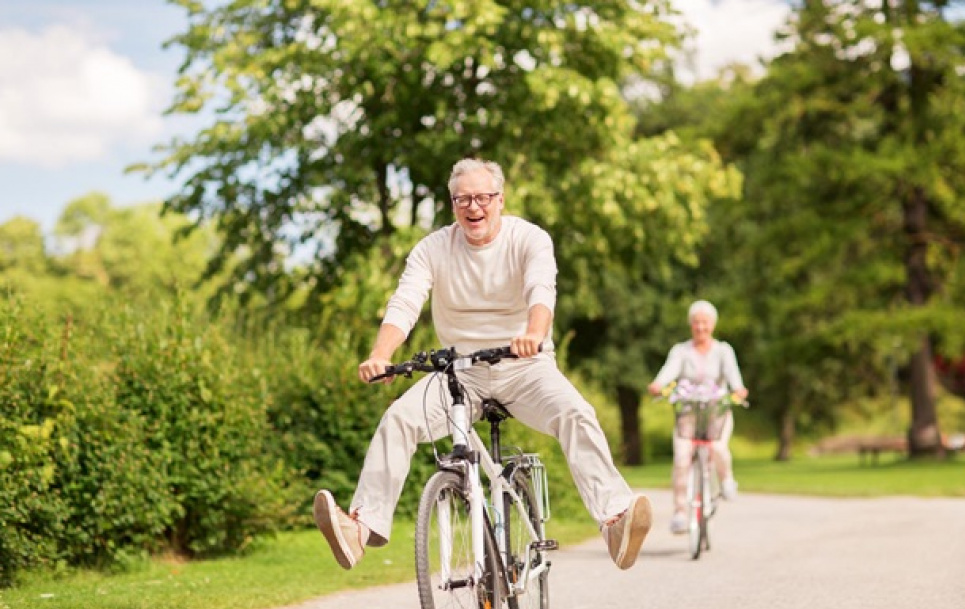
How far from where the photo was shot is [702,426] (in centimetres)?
1245

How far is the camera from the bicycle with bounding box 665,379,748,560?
40.4ft

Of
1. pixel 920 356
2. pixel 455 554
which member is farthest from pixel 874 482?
pixel 455 554

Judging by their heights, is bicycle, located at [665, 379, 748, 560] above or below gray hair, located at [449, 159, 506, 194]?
below

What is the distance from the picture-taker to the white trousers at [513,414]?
20.0ft

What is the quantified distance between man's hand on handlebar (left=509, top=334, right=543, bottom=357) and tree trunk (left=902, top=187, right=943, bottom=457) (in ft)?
102

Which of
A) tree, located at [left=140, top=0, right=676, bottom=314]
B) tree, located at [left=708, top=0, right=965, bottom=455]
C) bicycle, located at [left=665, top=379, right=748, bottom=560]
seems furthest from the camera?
tree, located at [left=708, top=0, right=965, bottom=455]

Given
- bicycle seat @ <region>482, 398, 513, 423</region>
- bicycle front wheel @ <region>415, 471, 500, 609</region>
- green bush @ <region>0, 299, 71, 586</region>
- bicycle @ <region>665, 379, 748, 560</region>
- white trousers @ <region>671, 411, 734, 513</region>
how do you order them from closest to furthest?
bicycle front wheel @ <region>415, 471, 500, 609</region> → bicycle seat @ <region>482, 398, 513, 423</region> → green bush @ <region>0, 299, 71, 586</region> → bicycle @ <region>665, 379, 748, 560</region> → white trousers @ <region>671, 411, 734, 513</region>

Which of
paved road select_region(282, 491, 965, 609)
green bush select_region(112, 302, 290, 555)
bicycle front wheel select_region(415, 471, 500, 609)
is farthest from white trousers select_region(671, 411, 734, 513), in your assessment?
bicycle front wheel select_region(415, 471, 500, 609)

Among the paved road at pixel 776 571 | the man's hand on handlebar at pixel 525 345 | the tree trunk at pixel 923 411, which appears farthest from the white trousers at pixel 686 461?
the tree trunk at pixel 923 411

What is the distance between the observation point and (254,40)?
1001 inches

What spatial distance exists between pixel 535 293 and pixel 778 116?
30.9 meters

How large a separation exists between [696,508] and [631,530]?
20.3ft

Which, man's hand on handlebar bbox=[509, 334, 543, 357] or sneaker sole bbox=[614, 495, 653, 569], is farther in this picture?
sneaker sole bbox=[614, 495, 653, 569]

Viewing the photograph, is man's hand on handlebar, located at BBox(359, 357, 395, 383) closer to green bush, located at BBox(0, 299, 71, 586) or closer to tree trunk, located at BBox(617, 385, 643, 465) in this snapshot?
green bush, located at BBox(0, 299, 71, 586)
